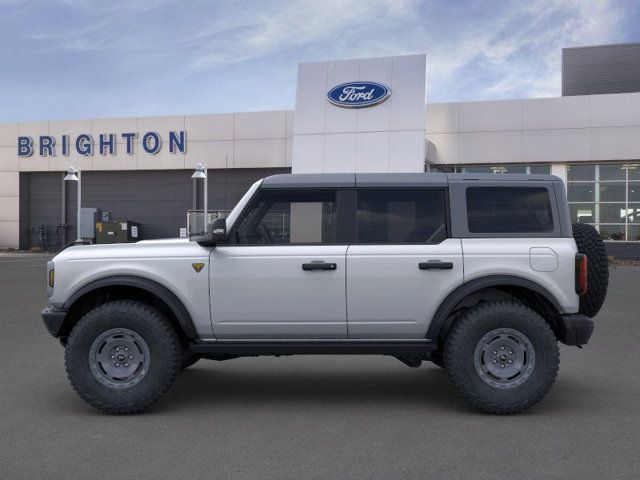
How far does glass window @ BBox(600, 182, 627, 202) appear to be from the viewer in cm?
2911

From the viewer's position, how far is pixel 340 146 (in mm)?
25094

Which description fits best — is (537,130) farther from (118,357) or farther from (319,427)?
(118,357)

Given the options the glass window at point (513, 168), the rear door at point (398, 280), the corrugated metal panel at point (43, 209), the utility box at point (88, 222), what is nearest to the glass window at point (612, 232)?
the glass window at point (513, 168)

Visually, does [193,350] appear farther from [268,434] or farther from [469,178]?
[469,178]

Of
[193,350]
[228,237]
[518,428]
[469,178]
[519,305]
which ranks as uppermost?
[469,178]

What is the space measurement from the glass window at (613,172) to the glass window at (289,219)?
27246 millimetres

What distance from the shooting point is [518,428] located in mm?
4770

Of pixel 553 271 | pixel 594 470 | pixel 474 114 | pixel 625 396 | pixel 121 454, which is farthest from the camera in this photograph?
pixel 474 114

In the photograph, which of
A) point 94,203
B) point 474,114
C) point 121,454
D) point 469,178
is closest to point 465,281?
point 469,178

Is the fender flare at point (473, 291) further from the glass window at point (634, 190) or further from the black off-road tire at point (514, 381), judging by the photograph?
the glass window at point (634, 190)

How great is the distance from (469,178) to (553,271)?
1.04 metres

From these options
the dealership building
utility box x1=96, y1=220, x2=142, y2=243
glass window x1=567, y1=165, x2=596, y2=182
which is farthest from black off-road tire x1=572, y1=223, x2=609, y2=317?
utility box x1=96, y1=220, x2=142, y2=243

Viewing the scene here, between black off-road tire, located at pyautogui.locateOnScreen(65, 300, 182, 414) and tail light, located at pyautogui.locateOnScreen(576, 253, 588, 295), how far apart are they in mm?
3319

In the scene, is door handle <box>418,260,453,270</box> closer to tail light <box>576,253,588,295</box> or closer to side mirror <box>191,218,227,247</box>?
tail light <box>576,253,588,295</box>
